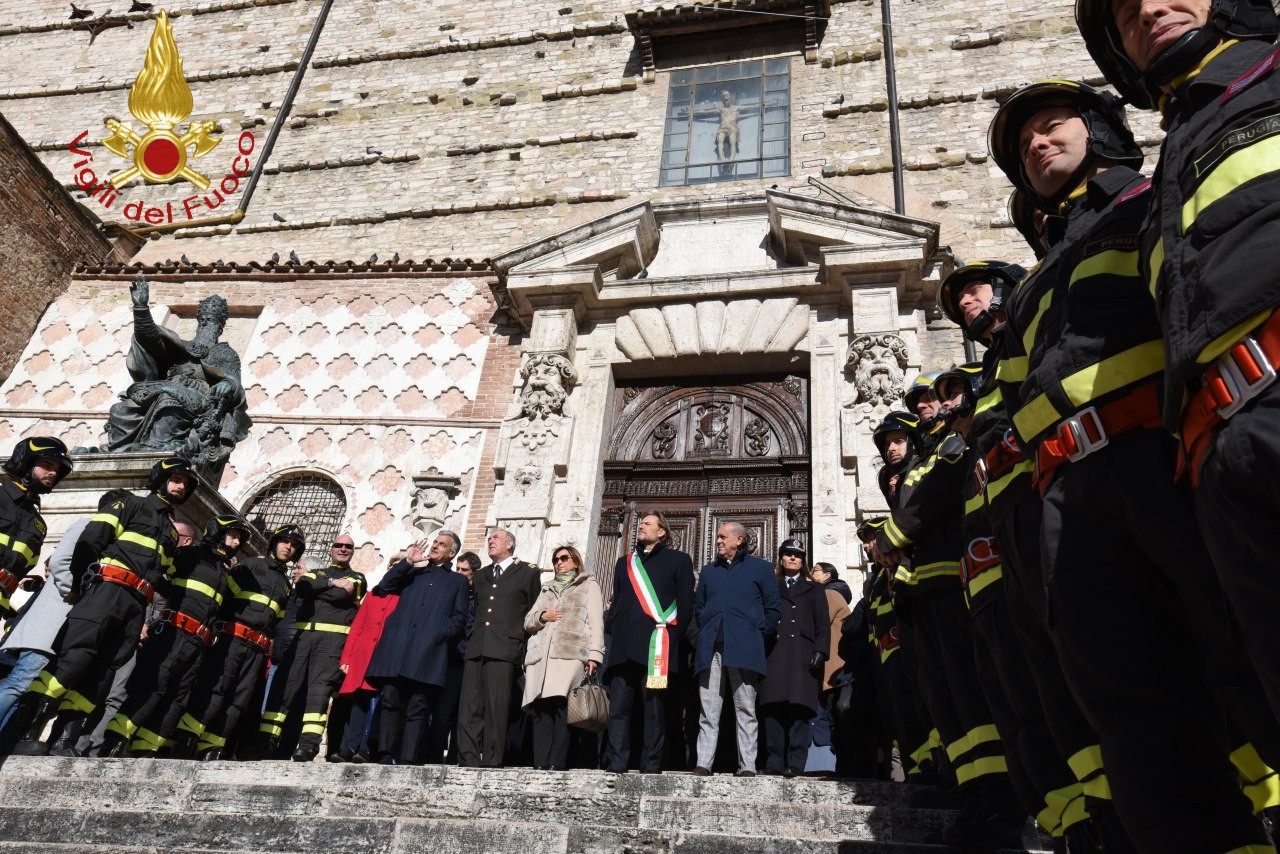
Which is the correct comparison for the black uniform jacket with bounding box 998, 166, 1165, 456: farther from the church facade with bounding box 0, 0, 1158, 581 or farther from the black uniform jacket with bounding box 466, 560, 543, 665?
the church facade with bounding box 0, 0, 1158, 581

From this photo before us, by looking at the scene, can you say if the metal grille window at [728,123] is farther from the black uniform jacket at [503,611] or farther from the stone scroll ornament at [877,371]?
the black uniform jacket at [503,611]

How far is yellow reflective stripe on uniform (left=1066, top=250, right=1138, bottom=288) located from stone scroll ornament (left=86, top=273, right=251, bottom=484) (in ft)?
27.9

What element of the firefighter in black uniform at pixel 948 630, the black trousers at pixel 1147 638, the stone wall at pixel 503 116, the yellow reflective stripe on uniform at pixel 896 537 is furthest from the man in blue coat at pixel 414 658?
the stone wall at pixel 503 116

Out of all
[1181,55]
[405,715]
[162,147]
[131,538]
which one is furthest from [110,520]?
[162,147]

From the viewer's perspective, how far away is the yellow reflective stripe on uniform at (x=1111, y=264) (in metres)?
2.43

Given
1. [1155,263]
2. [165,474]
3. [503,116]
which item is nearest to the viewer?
[1155,263]

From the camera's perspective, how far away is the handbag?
564 cm

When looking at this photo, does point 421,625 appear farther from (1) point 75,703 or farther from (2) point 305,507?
(2) point 305,507

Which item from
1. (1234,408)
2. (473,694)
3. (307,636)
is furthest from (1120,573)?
(307,636)

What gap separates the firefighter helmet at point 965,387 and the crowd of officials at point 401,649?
1.86 m

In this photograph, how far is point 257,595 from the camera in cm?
692

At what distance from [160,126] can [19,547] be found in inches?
499

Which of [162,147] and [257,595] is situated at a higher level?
[162,147]

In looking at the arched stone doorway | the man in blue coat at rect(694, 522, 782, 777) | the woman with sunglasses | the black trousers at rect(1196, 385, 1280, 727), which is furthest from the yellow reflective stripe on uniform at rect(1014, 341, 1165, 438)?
the arched stone doorway
